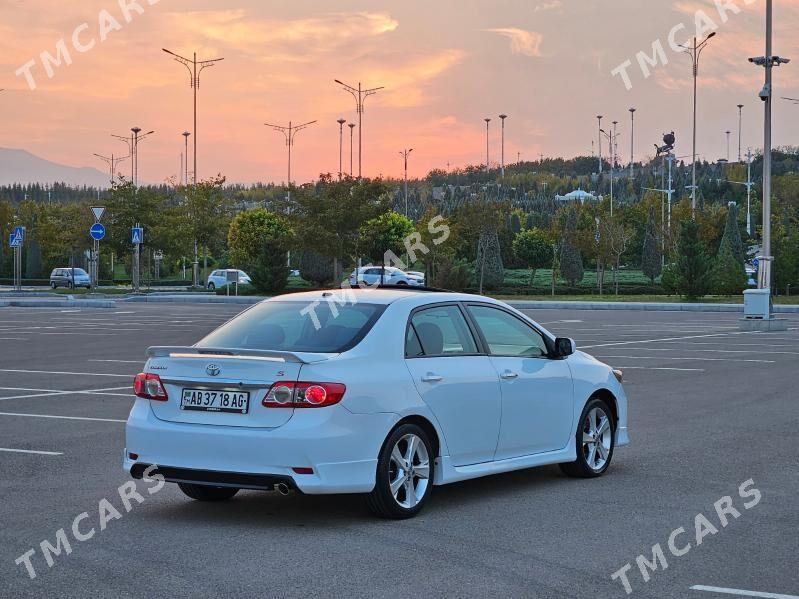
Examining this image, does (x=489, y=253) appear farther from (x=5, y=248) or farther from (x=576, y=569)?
(x=576, y=569)

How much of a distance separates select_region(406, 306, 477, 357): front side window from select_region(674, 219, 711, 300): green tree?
147ft

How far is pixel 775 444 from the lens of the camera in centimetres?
1184

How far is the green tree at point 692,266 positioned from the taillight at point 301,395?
152ft

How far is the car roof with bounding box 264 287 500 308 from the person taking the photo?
870cm

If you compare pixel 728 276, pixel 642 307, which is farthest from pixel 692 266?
pixel 728 276

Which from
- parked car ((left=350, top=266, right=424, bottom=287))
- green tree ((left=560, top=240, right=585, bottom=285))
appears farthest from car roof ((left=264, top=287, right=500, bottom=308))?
parked car ((left=350, top=266, right=424, bottom=287))

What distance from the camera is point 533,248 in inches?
3324

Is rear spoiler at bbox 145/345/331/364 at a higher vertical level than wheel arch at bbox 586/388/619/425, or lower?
higher

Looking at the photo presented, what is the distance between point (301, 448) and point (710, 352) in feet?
61.1

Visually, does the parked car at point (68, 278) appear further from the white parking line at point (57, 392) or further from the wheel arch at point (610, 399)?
the wheel arch at point (610, 399)

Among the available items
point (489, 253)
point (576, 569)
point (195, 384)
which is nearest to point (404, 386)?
point (195, 384)
